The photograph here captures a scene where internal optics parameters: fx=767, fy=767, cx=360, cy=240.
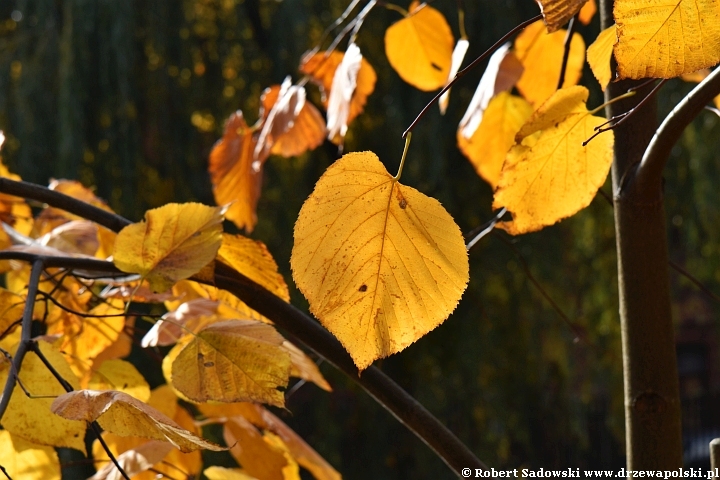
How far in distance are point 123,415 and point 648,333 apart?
0.25m

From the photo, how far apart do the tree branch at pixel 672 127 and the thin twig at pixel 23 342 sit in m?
0.24

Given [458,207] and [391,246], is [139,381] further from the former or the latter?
[458,207]

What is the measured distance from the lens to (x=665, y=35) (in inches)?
8.7

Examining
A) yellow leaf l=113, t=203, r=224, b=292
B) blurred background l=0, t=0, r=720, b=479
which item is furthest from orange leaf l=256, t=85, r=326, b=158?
blurred background l=0, t=0, r=720, b=479

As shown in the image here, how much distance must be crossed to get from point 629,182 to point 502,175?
0.07m

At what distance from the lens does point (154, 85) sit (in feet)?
7.40

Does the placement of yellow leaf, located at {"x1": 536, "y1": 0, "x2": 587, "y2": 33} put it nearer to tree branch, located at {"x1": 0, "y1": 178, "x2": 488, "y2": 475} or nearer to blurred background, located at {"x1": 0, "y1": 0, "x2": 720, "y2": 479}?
tree branch, located at {"x1": 0, "y1": 178, "x2": 488, "y2": 475}

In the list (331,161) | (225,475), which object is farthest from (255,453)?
(331,161)

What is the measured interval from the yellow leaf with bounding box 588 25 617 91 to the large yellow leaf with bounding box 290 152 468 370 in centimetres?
11

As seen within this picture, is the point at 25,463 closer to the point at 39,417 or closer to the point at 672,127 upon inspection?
the point at 39,417

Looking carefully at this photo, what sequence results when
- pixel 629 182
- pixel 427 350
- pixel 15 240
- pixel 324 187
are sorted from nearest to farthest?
pixel 324 187, pixel 629 182, pixel 15 240, pixel 427 350

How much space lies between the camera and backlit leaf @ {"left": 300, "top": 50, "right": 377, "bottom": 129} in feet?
1.84

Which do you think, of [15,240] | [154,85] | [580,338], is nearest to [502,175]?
[580,338]

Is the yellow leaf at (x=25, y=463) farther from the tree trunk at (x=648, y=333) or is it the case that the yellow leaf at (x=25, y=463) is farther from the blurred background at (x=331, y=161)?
the blurred background at (x=331, y=161)
